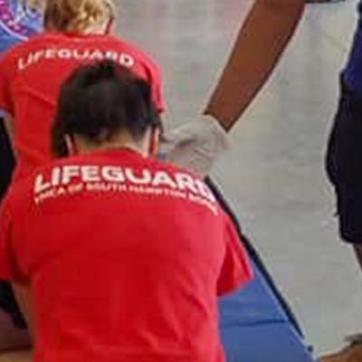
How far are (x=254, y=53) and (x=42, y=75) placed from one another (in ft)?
2.15

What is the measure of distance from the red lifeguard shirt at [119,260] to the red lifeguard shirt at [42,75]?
81 cm

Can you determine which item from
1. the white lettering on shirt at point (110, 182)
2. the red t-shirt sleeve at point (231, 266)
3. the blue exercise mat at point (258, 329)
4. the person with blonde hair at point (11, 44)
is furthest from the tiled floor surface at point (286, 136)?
the white lettering on shirt at point (110, 182)

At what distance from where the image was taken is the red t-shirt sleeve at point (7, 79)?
2789 millimetres

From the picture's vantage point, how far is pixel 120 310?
1.75 meters

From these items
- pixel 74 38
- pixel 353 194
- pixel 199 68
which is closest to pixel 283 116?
pixel 199 68

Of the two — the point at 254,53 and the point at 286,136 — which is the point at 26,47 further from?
the point at 286,136


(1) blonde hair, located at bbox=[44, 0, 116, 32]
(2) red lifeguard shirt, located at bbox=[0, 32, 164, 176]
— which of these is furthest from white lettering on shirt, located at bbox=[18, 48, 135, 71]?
(1) blonde hair, located at bbox=[44, 0, 116, 32]

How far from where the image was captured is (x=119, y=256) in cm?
175

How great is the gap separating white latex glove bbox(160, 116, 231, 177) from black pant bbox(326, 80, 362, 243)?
8.4 inches

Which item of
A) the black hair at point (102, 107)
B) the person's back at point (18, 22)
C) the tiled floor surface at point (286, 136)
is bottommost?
the tiled floor surface at point (286, 136)

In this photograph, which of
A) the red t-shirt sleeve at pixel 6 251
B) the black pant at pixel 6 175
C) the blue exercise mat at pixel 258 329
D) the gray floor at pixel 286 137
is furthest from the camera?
the gray floor at pixel 286 137

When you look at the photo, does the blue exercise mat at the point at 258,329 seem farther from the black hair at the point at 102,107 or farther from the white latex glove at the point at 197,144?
the black hair at the point at 102,107

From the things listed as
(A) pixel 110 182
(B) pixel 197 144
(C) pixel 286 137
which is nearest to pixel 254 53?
(B) pixel 197 144

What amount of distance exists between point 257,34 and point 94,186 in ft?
1.82
